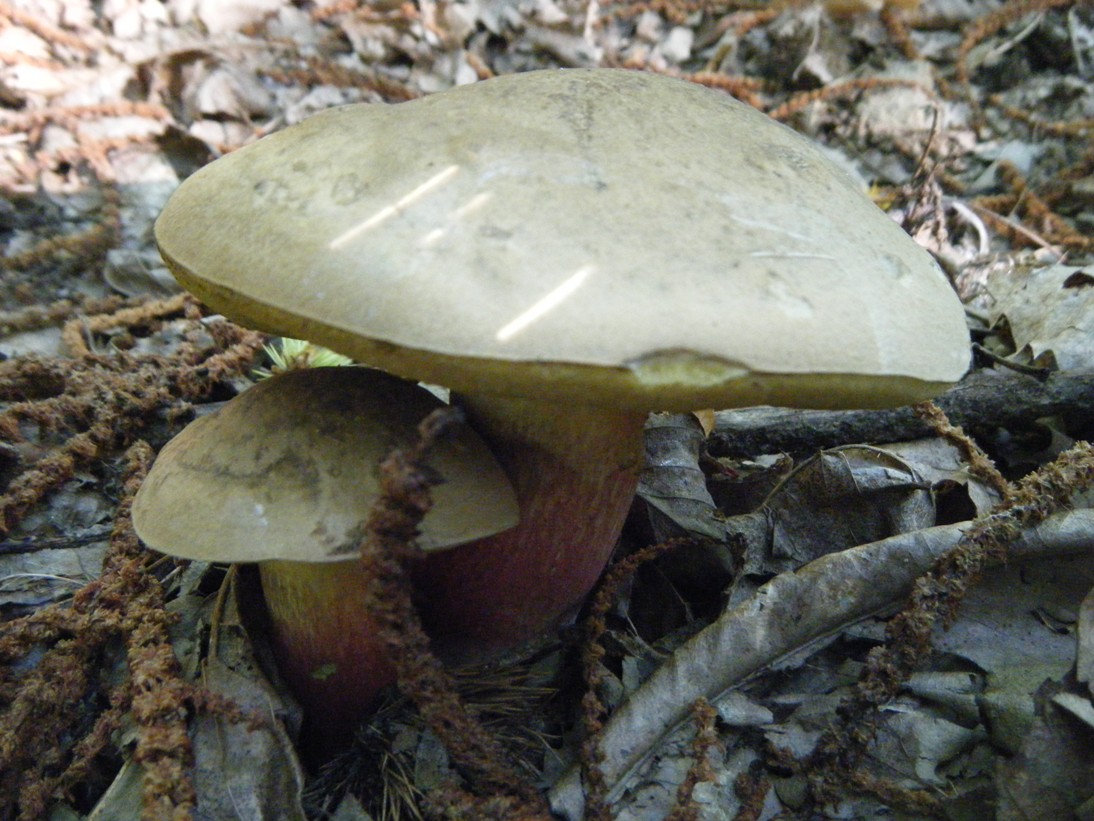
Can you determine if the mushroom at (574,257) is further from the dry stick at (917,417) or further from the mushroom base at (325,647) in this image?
the dry stick at (917,417)

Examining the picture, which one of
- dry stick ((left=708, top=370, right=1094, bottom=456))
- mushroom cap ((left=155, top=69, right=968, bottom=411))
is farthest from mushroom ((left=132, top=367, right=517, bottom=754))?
dry stick ((left=708, top=370, right=1094, bottom=456))

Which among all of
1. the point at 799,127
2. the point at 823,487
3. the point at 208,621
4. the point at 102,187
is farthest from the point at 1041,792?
the point at 102,187

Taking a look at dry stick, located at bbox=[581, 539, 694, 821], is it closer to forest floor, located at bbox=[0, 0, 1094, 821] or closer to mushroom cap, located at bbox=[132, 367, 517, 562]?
forest floor, located at bbox=[0, 0, 1094, 821]

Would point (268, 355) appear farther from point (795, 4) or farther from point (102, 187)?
point (795, 4)

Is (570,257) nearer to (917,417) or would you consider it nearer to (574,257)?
(574,257)

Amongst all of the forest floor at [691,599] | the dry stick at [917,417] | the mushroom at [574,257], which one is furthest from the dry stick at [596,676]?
the dry stick at [917,417]

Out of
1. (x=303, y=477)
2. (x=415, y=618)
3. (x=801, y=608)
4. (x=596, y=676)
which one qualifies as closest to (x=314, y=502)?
(x=303, y=477)
